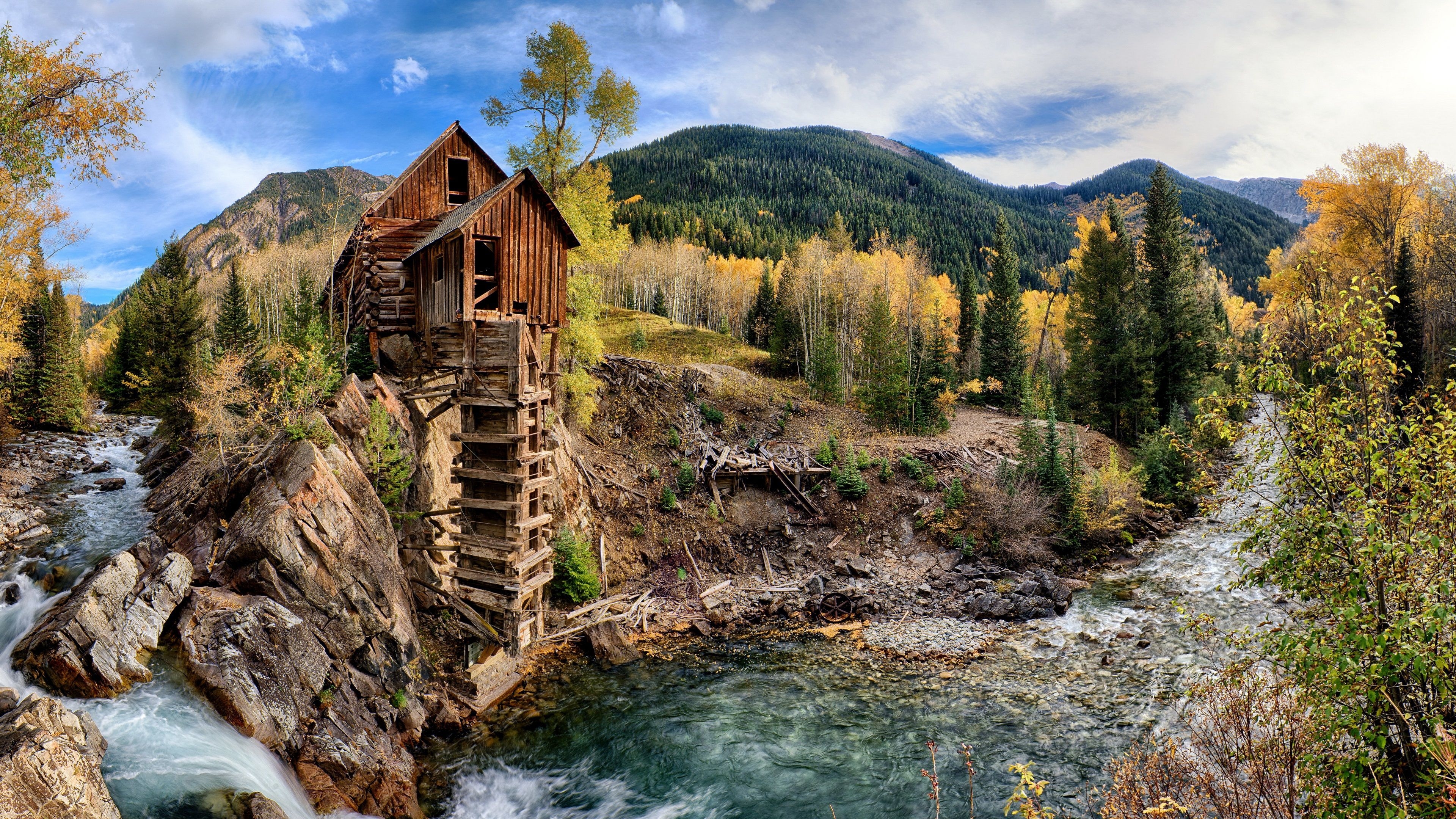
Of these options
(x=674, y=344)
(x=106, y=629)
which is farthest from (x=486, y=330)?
(x=674, y=344)

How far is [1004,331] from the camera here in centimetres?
4512

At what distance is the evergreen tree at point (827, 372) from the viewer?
36.5 metres

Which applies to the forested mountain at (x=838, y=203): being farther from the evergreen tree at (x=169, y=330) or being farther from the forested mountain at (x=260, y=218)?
the evergreen tree at (x=169, y=330)

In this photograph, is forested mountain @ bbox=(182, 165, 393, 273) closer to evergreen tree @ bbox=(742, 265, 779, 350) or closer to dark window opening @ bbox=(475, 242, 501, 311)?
evergreen tree @ bbox=(742, 265, 779, 350)

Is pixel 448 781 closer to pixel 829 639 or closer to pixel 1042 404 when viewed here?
pixel 829 639

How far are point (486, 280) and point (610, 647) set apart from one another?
10742 millimetres

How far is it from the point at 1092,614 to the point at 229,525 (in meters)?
23.0

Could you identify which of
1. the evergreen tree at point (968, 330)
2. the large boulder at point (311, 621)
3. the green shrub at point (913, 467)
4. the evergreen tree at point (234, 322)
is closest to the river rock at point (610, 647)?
the large boulder at point (311, 621)

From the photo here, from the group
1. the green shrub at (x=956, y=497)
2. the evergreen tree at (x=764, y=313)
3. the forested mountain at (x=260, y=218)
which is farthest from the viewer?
the forested mountain at (x=260, y=218)

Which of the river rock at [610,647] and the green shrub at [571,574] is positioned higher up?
the green shrub at [571,574]

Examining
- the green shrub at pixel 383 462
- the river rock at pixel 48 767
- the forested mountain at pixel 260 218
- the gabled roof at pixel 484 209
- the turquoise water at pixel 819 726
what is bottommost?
the turquoise water at pixel 819 726

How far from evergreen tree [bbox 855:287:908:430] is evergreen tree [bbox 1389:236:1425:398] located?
2078 cm

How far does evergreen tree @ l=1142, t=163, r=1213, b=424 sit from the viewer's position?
A: 36.0 m

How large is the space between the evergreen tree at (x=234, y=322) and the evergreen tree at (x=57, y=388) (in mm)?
5772
